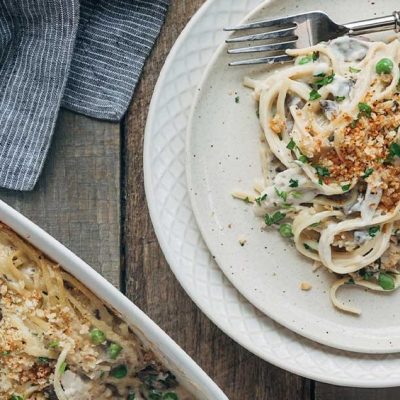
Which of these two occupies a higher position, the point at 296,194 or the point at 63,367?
the point at 296,194

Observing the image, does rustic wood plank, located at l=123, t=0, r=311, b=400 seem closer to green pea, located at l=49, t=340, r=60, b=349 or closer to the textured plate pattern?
the textured plate pattern

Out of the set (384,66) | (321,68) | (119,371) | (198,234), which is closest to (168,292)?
(198,234)

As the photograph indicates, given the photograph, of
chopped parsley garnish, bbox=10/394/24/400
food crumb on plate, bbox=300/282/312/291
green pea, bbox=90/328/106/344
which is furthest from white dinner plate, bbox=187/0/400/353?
chopped parsley garnish, bbox=10/394/24/400

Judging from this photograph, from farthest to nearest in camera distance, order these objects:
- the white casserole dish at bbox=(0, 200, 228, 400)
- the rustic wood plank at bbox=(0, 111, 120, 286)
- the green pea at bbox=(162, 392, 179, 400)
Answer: the rustic wood plank at bbox=(0, 111, 120, 286) < the green pea at bbox=(162, 392, 179, 400) < the white casserole dish at bbox=(0, 200, 228, 400)

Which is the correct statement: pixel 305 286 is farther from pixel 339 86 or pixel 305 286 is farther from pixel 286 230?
pixel 339 86

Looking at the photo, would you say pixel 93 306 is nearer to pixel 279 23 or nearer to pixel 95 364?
pixel 95 364

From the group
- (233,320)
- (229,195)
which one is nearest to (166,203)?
(229,195)
